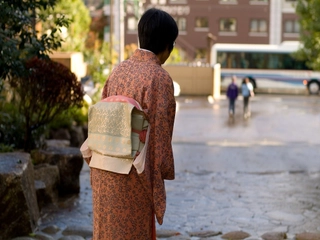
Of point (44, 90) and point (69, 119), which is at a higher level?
point (44, 90)

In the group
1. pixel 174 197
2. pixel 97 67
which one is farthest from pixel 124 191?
pixel 97 67

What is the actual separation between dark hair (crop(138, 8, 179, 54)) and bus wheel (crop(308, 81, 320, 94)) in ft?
140

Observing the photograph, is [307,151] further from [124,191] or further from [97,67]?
[124,191]

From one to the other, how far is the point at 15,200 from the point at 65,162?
2560 mm

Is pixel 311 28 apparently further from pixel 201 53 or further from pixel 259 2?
pixel 201 53

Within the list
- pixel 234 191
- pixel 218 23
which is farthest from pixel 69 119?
pixel 218 23

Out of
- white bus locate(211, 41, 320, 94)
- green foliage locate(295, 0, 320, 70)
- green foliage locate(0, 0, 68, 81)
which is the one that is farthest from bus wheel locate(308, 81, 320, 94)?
green foliage locate(0, 0, 68, 81)

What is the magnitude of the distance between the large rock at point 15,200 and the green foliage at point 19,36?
0.94 metres

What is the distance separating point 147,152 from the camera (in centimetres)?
384

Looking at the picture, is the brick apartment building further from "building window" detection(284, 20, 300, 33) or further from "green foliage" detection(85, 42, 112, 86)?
"green foliage" detection(85, 42, 112, 86)

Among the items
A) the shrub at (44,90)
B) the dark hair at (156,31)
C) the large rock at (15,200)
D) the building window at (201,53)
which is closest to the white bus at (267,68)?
the building window at (201,53)

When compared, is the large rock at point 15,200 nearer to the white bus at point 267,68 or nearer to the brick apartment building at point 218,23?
the white bus at point 267,68

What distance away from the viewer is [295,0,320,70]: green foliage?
2220 cm

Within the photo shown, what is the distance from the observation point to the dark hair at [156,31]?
388cm
